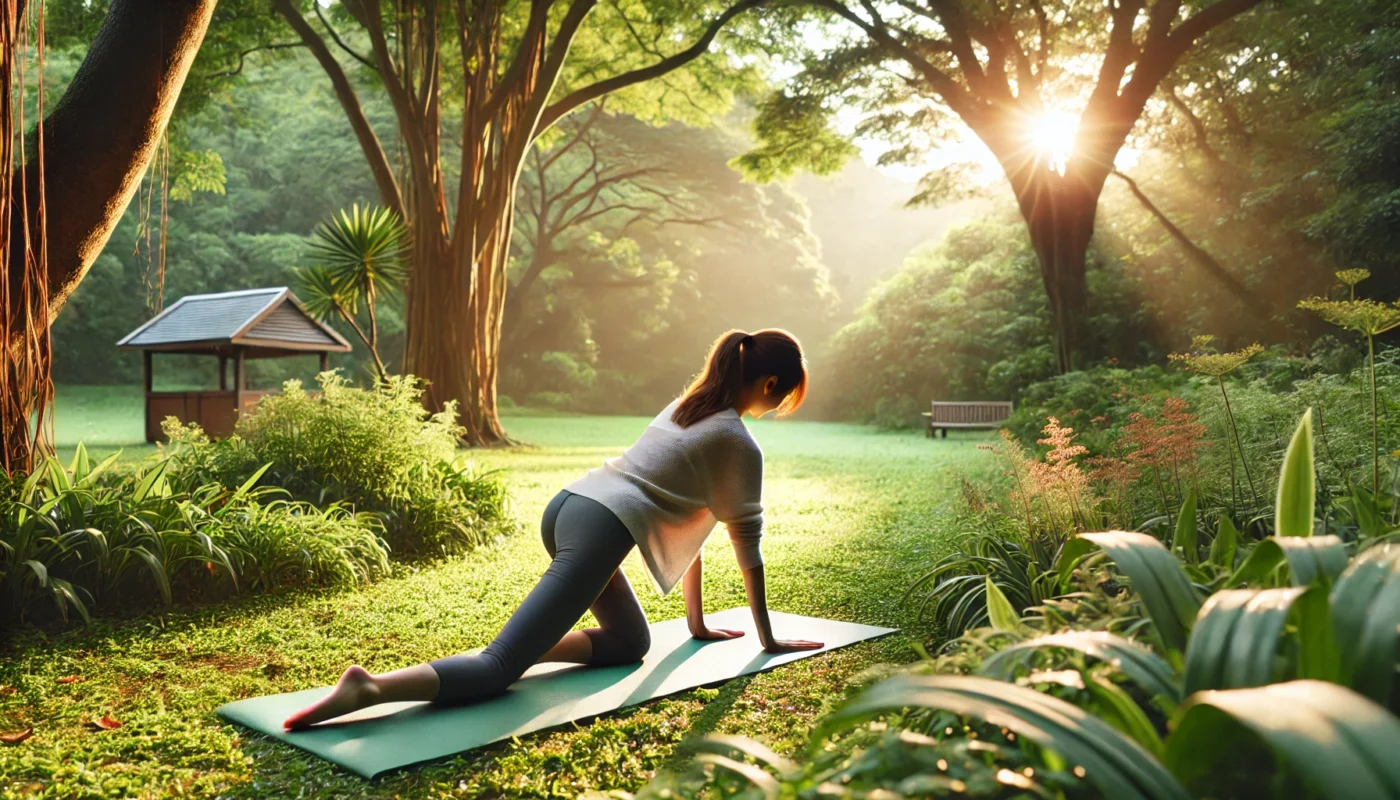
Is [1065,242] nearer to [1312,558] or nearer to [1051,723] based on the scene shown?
[1312,558]

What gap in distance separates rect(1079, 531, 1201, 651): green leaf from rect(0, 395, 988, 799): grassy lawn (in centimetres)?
127

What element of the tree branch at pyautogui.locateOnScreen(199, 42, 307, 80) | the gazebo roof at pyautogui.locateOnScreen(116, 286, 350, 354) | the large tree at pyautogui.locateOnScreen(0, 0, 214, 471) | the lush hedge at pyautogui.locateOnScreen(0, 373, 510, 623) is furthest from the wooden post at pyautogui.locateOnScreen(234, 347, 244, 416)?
the large tree at pyautogui.locateOnScreen(0, 0, 214, 471)

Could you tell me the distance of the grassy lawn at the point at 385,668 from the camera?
2473mm

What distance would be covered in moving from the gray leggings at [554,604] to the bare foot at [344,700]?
0.72 ft

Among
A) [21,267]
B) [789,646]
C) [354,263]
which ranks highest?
[354,263]

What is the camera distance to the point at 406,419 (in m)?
6.31

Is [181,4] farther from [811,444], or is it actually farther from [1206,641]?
[811,444]

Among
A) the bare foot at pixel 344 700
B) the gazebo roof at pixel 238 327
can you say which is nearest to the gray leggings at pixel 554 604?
the bare foot at pixel 344 700

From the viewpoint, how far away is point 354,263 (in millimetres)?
11984

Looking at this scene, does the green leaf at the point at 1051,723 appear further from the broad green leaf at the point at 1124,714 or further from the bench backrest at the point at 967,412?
the bench backrest at the point at 967,412

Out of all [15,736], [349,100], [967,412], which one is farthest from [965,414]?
[15,736]

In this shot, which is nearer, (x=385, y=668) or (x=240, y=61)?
(x=385, y=668)

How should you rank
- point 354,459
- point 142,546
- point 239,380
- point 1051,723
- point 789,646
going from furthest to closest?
1. point 239,380
2. point 354,459
3. point 142,546
4. point 789,646
5. point 1051,723

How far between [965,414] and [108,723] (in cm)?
1752
